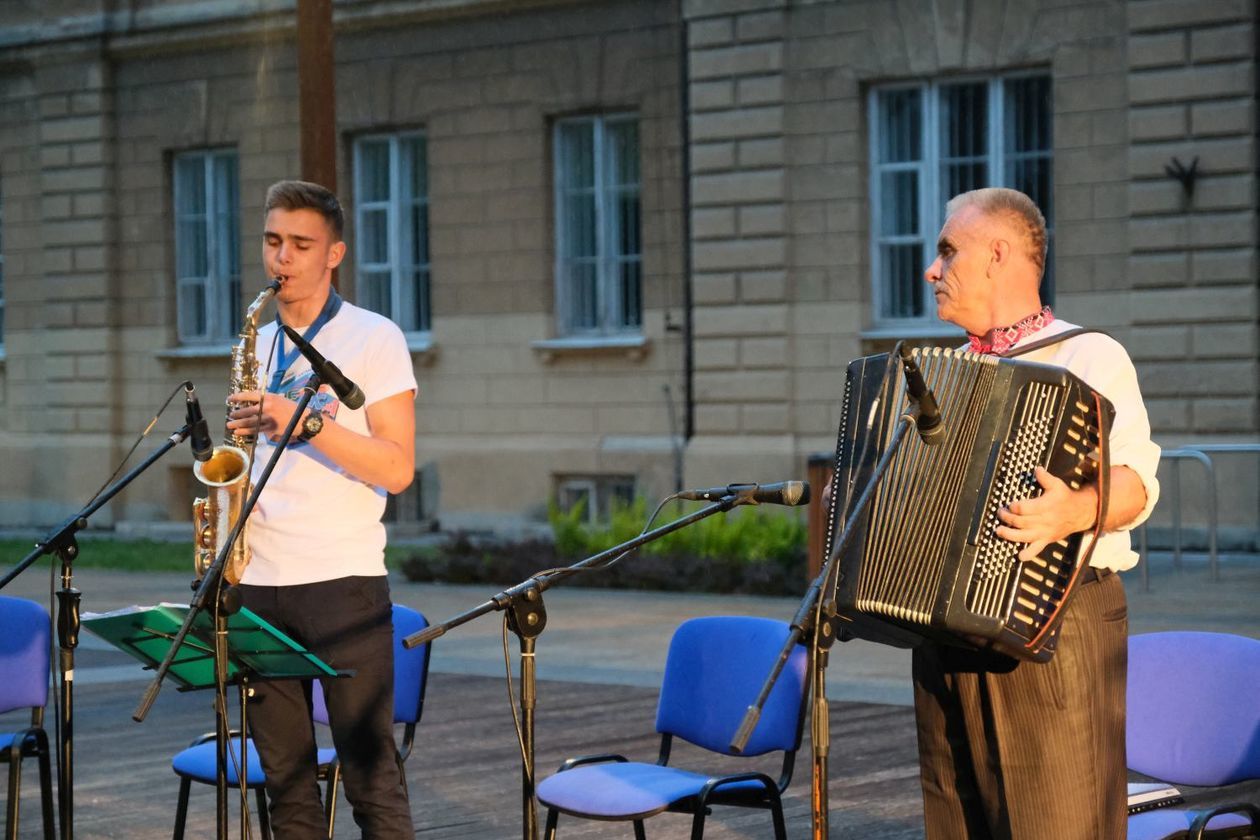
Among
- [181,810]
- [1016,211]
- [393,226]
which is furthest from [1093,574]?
[393,226]

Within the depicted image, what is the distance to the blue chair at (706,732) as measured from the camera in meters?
5.55

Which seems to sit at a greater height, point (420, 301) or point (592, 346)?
point (420, 301)

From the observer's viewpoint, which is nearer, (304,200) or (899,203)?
(304,200)

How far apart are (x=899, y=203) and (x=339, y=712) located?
14164mm

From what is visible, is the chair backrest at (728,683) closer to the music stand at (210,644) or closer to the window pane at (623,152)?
the music stand at (210,644)

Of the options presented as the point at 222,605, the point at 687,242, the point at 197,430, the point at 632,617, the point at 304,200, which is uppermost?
the point at 687,242

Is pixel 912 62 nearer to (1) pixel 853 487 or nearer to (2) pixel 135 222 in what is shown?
(2) pixel 135 222

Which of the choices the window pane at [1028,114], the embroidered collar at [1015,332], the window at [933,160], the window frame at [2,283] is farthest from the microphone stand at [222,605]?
the window frame at [2,283]

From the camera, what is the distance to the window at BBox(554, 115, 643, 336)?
20.4 m

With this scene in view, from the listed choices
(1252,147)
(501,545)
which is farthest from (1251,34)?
(501,545)

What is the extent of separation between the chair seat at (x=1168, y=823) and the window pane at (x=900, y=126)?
1382cm

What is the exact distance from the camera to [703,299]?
19203 mm

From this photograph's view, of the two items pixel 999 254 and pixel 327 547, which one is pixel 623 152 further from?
pixel 999 254

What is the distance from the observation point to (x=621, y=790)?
5.65 meters
